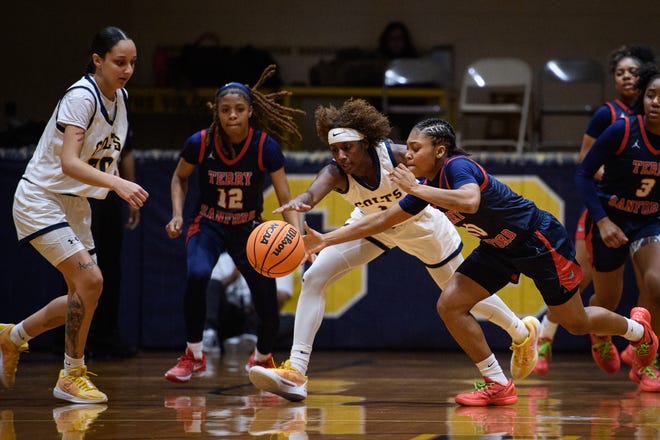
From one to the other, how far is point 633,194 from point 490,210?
1546 millimetres

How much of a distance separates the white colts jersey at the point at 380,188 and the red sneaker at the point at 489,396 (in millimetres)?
1214

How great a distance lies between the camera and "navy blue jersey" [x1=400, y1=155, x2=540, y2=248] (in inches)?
208

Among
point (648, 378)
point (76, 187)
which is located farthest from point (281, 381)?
point (648, 378)

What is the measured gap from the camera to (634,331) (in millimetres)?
5941

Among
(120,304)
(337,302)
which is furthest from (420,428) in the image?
(120,304)

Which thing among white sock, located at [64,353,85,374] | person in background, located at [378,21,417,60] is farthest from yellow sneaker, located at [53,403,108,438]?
person in background, located at [378,21,417,60]

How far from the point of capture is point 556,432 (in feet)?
15.3

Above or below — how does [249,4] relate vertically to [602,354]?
above

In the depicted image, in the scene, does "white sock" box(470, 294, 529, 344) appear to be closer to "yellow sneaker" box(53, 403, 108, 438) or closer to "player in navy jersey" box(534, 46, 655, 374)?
"player in navy jersey" box(534, 46, 655, 374)

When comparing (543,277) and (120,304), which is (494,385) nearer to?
(543,277)

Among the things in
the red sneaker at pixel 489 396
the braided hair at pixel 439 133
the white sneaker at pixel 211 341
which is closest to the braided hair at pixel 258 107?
the braided hair at pixel 439 133

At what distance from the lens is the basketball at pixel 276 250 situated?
5.41 metres

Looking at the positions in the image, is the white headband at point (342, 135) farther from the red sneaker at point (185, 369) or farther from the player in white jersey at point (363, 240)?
the red sneaker at point (185, 369)

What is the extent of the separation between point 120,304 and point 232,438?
479 cm
